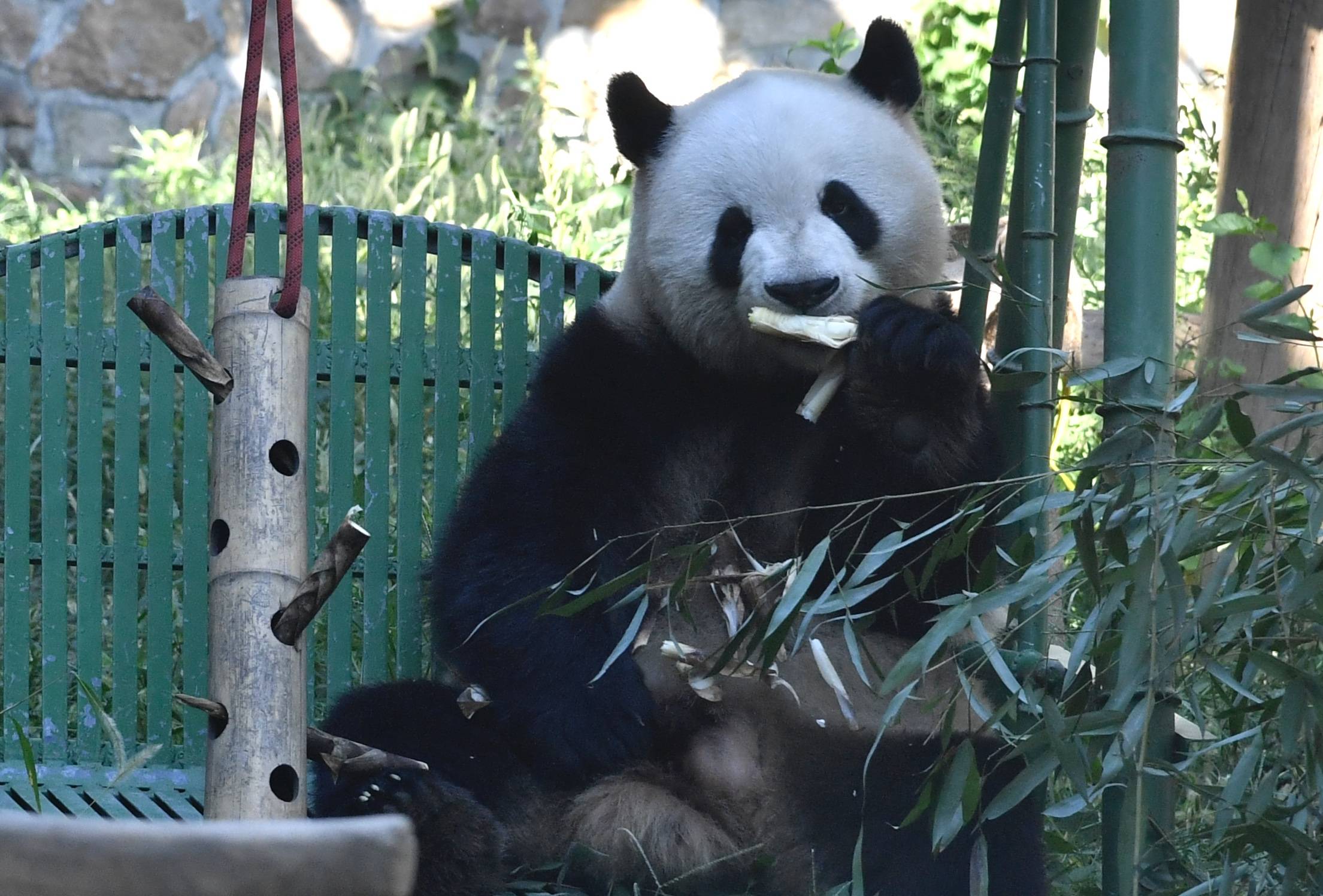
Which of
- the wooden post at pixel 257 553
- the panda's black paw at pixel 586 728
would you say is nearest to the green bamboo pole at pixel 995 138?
the panda's black paw at pixel 586 728

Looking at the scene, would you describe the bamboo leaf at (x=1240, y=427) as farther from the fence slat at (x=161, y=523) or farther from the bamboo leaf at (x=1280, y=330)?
the fence slat at (x=161, y=523)

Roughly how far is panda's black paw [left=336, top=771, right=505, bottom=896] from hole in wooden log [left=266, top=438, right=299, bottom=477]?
26.6 inches

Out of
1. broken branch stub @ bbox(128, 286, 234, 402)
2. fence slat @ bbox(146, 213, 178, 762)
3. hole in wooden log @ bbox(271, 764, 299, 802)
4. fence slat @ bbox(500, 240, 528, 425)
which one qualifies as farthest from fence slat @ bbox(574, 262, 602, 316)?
hole in wooden log @ bbox(271, 764, 299, 802)

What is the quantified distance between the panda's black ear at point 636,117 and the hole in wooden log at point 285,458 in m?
1.23

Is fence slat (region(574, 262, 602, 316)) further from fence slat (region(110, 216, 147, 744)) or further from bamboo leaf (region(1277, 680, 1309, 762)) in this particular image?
bamboo leaf (region(1277, 680, 1309, 762))

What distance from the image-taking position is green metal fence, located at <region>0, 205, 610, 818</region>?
8.91ft

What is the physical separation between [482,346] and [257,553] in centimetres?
144

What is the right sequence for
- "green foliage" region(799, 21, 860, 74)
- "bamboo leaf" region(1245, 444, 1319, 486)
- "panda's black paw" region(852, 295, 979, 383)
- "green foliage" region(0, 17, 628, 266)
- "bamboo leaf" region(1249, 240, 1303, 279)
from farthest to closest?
Answer: "green foliage" region(799, 21, 860, 74)
"green foliage" region(0, 17, 628, 266)
"bamboo leaf" region(1249, 240, 1303, 279)
"panda's black paw" region(852, 295, 979, 383)
"bamboo leaf" region(1245, 444, 1319, 486)

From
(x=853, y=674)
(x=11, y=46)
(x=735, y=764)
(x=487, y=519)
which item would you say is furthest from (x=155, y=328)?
(x=11, y=46)

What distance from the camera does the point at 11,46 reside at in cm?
586

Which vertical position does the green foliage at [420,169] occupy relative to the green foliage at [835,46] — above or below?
below

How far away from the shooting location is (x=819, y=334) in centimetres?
226

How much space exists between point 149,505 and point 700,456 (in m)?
1.06

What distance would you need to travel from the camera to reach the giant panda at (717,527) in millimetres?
2154
